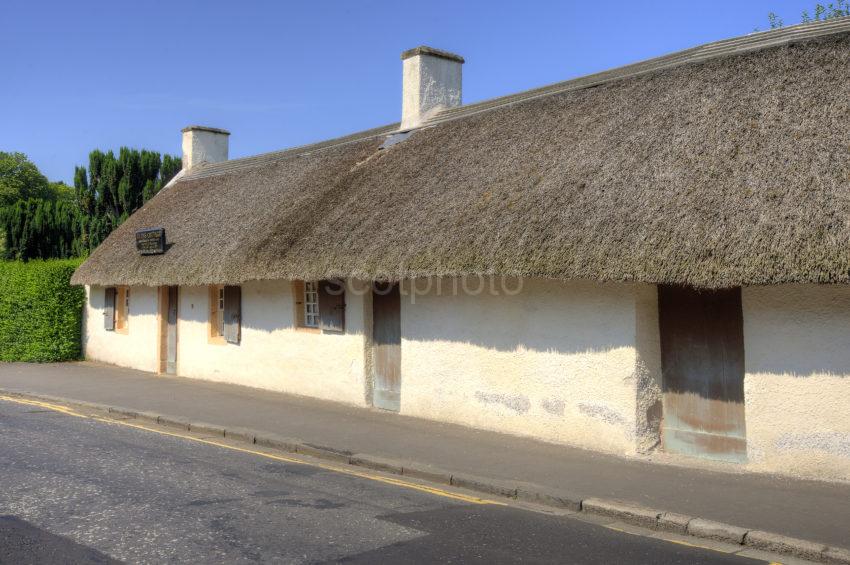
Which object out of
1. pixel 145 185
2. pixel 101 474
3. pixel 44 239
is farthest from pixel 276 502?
pixel 44 239

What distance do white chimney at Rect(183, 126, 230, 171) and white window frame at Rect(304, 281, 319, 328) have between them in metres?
9.70

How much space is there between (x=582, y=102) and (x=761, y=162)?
12.6 ft

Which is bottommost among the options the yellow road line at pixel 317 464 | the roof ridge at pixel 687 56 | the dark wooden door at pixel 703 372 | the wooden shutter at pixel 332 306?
the yellow road line at pixel 317 464

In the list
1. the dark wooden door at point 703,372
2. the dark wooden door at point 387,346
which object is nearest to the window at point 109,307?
the dark wooden door at point 387,346

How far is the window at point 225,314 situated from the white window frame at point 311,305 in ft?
6.37

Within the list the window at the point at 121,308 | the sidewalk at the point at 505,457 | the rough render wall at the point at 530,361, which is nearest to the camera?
the sidewalk at the point at 505,457

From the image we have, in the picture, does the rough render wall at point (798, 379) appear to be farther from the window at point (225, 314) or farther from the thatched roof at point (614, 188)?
the window at point (225, 314)

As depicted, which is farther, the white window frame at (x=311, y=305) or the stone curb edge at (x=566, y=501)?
the white window frame at (x=311, y=305)

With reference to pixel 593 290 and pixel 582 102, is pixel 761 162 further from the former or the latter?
pixel 582 102

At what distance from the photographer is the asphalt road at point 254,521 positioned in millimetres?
5340

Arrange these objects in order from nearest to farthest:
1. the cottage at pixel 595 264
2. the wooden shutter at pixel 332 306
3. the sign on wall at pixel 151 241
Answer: the cottage at pixel 595 264, the wooden shutter at pixel 332 306, the sign on wall at pixel 151 241

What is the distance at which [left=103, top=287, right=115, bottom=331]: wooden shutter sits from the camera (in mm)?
18359

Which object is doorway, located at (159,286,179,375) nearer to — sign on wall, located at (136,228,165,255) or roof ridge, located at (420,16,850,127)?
sign on wall, located at (136,228,165,255)

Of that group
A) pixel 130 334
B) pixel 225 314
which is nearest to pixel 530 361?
pixel 225 314
